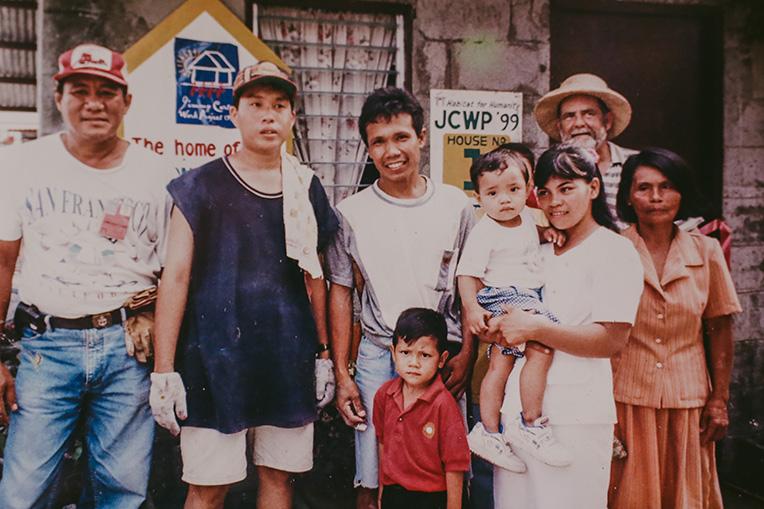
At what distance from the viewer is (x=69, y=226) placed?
2988 millimetres

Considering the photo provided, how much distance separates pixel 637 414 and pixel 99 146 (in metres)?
2.81

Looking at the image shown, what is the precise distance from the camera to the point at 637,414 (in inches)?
129

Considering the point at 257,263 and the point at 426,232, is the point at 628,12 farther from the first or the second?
the point at 257,263

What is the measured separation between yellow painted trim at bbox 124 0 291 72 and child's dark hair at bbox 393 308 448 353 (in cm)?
197

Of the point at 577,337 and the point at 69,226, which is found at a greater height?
the point at 69,226

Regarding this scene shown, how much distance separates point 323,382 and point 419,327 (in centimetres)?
57

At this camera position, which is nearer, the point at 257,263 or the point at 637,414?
the point at 257,263

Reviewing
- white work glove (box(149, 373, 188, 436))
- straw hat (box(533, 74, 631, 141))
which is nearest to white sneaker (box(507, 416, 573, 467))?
white work glove (box(149, 373, 188, 436))

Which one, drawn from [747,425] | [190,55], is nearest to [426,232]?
[190,55]

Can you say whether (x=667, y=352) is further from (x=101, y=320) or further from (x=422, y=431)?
(x=101, y=320)

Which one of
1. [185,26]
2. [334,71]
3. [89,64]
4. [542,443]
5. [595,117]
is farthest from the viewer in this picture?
[334,71]

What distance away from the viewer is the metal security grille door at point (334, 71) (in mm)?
4789

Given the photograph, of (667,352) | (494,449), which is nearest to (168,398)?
(494,449)

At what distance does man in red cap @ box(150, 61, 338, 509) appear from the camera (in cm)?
297
